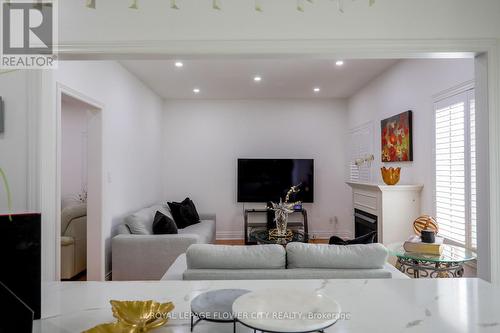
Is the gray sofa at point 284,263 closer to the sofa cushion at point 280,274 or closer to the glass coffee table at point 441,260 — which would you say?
the sofa cushion at point 280,274

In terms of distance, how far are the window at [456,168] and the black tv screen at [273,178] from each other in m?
2.82

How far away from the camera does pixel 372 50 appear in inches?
70.7

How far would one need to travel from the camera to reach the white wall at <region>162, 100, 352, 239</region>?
6.14 m

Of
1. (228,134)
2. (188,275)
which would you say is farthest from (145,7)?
(228,134)

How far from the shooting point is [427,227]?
109 inches

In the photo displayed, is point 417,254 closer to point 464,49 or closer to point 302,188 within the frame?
point 464,49

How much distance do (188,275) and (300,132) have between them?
14.9ft

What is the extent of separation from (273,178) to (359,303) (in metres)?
4.82

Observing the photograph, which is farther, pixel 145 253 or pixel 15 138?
pixel 145 253

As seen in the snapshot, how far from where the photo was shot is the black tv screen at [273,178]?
5.93 metres

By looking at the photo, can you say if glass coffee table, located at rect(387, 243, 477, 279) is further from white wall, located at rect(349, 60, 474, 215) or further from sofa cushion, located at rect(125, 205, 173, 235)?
sofa cushion, located at rect(125, 205, 173, 235)

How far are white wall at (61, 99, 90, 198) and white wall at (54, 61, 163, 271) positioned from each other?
0.90 m

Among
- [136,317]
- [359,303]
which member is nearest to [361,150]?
[359,303]

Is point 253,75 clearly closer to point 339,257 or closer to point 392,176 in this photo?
point 392,176
